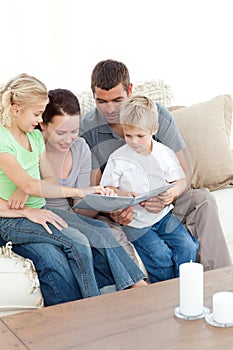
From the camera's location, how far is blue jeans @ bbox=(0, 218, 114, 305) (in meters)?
2.44

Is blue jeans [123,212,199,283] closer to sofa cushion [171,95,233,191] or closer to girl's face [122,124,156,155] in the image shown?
girl's face [122,124,156,155]

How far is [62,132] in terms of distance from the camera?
241cm

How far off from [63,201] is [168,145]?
1.74ft

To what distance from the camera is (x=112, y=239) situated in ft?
8.47

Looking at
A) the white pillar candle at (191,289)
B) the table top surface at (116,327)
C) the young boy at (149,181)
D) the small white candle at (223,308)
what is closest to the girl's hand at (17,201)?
the young boy at (149,181)

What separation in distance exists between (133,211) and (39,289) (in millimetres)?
418

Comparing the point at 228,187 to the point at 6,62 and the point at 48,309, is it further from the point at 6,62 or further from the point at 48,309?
the point at 48,309

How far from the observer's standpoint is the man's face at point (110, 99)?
8.82 feet

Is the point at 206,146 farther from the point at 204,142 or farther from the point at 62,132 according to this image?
the point at 62,132

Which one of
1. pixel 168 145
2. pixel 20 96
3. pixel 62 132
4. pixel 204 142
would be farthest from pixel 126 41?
pixel 62 132

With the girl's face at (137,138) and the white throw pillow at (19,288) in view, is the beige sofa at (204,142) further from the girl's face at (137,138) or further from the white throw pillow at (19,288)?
the white throw pillow at (19,288)

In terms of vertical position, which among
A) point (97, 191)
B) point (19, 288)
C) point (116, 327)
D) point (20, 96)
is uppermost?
point (20, 96)

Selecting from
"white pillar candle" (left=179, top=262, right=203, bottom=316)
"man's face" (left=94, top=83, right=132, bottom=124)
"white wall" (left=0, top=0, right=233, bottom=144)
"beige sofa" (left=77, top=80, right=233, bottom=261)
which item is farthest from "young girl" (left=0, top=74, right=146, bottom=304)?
"white wall" (left=0, top=0, right=233, bottom=144)

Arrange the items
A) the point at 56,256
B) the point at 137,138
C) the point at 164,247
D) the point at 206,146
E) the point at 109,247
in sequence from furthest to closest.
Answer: the point at 206,146 → the point at 164,247 → the point at 109,247 → the point at 56,256 → the point at 137,138
